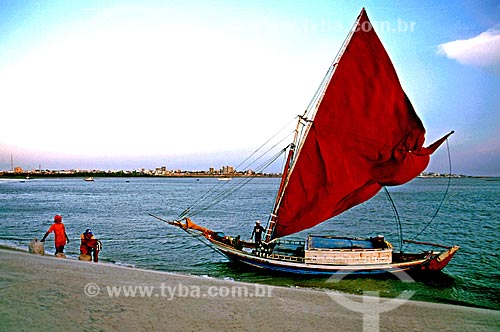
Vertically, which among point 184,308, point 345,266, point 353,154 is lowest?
point 345,266

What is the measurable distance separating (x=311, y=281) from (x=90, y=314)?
11.2 m

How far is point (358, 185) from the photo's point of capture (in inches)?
700

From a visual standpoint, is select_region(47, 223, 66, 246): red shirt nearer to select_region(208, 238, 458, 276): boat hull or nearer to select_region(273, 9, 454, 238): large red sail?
select_region(208, 238, 458, 276): boat hull

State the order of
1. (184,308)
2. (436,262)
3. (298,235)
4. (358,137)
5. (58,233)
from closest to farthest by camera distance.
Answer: (184,308)
(58,233)
(358,137)
(436,262)
(298,235)

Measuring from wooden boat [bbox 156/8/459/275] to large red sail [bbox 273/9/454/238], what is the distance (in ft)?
0.13

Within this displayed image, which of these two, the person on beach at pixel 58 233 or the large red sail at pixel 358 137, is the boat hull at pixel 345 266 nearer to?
the large red sail at pixel 358 137

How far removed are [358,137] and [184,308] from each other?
11606mm

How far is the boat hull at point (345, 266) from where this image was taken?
17219 mm

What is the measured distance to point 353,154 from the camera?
17.5m

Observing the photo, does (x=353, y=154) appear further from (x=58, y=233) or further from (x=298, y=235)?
(x=298, y=235)

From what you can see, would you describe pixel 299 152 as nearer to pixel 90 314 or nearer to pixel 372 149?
pixel 372 149

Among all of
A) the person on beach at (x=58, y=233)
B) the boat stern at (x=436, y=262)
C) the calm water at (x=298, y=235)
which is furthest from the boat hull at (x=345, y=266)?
the person on beach at (x=58, y=233)

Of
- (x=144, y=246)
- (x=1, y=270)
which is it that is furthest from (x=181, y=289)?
(x=144, y=246)

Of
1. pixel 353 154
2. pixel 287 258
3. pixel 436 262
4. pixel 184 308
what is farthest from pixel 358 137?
pixel 184 308
